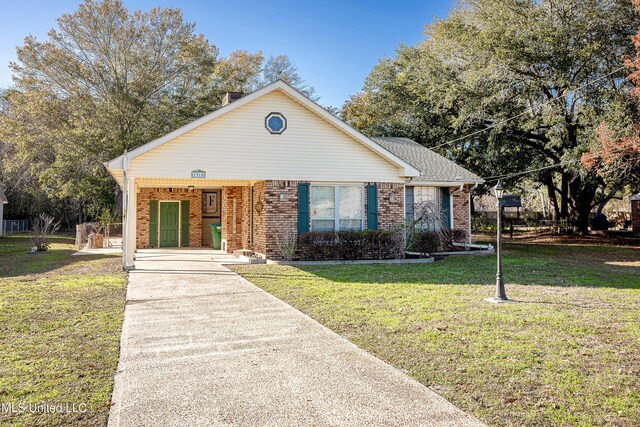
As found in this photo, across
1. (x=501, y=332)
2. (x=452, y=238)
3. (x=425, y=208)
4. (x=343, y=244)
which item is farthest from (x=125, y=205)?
(x=452, y=238)

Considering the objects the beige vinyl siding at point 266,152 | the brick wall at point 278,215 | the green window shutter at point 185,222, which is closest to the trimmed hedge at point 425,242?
the beige vinyl siding at point 266,152

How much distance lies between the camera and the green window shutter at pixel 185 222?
18.9 metres

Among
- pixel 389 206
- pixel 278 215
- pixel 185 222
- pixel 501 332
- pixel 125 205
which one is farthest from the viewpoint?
pixel 185 222

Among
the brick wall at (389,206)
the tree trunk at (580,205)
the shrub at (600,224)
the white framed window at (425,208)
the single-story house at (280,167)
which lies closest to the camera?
the single-story house at (280,167)

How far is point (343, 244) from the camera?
12.9 metres

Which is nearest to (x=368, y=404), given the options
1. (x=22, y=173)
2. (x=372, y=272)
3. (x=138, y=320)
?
(x=138, y=320)

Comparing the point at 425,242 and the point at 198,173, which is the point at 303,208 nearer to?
the point at 198,173

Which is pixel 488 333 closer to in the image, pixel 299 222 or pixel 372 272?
pixel 372 272

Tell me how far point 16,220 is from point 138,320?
132ft

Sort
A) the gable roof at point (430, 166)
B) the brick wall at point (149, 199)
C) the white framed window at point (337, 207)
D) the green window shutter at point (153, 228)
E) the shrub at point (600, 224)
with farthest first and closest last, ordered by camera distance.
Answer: the shrub at point (600, 224) < the green window shutter at point (153, 228) < the brick wall at point (149, 199) < the gable roof at point (430, 166) < the white framed window at point (337, 207)

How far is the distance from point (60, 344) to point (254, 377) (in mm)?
2422

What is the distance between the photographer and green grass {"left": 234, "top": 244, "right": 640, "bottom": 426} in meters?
3.40

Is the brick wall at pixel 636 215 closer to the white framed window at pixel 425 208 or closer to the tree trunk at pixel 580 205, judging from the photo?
the tree trunk at pixel 580 205

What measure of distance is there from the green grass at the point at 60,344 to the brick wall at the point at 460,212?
12010mm
